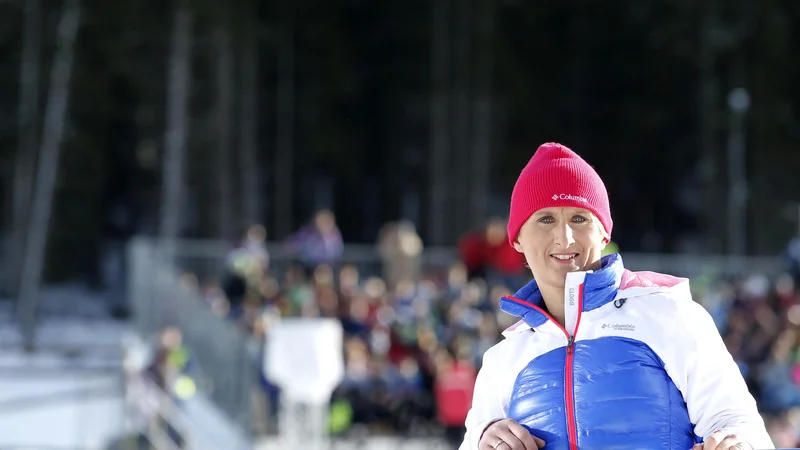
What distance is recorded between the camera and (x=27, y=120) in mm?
21203

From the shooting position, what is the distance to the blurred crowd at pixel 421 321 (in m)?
12.0

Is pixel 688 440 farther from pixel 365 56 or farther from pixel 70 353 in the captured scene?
pixel 365 56

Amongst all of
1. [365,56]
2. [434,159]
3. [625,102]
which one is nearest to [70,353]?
[434,159]

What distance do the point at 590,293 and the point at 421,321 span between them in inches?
424

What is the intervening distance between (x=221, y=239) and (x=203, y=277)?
6868 mm

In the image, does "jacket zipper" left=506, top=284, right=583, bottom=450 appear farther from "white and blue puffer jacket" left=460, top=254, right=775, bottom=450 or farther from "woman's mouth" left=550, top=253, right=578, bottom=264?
"woman's mouth" left=550, top=253, right=578, bottom=264

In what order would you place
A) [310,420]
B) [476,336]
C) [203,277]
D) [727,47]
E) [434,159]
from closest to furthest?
[310,420], [476,336], [203,277], [727,47], [434,159]

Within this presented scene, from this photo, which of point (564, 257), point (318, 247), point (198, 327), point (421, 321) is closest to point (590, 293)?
point (564, 257)

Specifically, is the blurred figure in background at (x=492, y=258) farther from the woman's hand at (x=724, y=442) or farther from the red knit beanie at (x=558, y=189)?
the woman's hand at (x=724, y=442)

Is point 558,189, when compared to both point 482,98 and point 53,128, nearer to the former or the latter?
point 53,128

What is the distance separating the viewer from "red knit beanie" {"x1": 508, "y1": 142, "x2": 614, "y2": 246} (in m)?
2.48

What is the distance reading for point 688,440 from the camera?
233cm

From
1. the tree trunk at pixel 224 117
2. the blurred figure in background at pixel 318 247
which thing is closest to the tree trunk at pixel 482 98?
the tree trunk at pixel 224 117

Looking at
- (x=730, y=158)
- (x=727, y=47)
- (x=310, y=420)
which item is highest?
(x=727, y=47)
